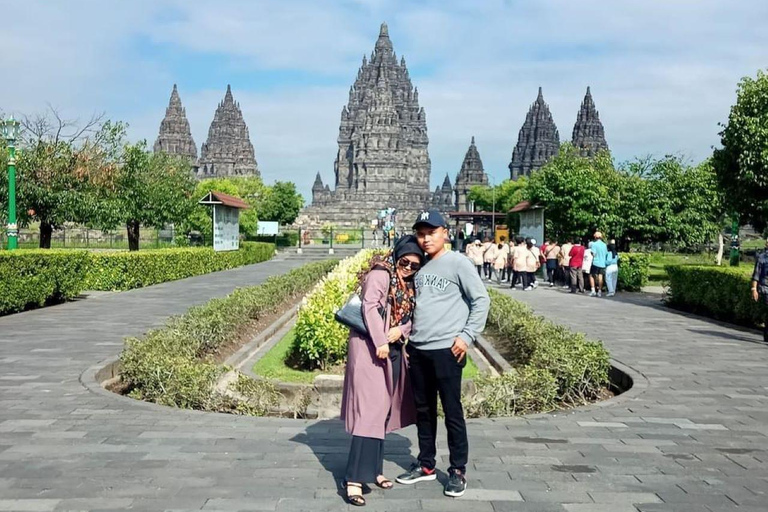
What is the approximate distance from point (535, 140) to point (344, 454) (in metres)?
110

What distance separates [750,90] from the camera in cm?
1744

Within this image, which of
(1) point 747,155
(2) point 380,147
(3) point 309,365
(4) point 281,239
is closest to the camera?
(3) point 309,365

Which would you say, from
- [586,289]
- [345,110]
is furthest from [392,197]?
[586,289]

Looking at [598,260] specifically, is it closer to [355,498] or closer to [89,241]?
[355,498]

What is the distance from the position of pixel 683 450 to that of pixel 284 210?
6851cm

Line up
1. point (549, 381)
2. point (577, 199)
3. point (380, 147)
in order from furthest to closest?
point (380, 147) → point (577, 199) → point (549, 381)

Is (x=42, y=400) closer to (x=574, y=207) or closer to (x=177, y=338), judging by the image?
(x=177, y=338)

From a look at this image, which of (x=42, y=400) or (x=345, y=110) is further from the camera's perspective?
(x=345, y=110)

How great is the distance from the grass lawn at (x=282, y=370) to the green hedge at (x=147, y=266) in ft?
36.2

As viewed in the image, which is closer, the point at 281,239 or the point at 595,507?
the point at 595,507

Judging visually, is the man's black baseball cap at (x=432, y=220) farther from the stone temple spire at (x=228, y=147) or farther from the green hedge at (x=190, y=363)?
the stone temple spire at (x=228, y=147)

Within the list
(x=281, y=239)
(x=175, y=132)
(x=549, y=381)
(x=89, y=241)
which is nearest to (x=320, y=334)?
(x=549, y=381)

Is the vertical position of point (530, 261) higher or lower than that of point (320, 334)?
higher

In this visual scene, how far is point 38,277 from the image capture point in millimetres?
14938
